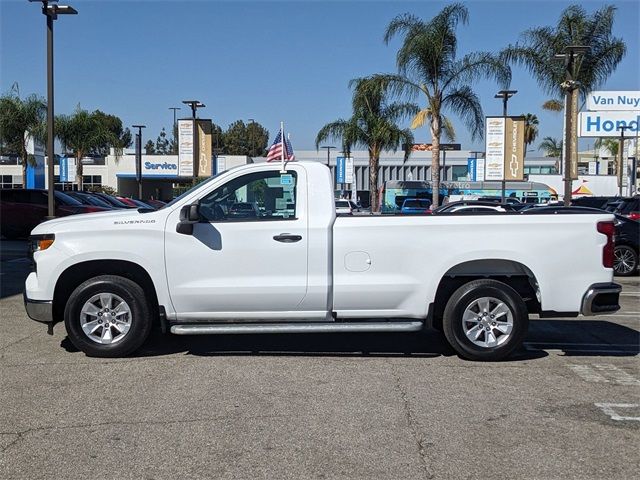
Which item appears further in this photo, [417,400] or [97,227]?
[97,227]

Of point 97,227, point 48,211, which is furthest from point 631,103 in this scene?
point 97,227

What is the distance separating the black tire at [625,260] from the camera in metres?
15.4

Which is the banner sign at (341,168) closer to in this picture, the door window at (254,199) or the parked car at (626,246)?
the parked car at (626,246)

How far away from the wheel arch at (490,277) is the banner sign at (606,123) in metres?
32.1

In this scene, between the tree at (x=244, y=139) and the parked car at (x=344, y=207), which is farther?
the tree at (x=244, y=139)

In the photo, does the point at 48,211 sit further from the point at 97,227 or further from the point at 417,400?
the point at 417,400

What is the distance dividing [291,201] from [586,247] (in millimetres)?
3042

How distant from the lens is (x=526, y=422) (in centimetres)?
546

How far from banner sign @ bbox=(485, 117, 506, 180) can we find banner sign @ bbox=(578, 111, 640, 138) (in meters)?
9.00

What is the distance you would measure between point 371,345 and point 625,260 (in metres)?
9.75

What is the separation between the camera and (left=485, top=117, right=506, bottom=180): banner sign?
2992 cm

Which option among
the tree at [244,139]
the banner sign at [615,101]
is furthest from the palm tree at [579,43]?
the tree at [244,139]

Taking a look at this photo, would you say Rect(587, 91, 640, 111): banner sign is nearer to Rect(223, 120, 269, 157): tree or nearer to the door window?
the door window

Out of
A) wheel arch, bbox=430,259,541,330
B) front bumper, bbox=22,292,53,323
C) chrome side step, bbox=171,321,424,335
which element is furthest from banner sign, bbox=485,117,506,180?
Answer: front bumper, bbox=22,292,53,323
